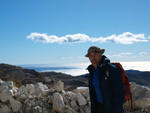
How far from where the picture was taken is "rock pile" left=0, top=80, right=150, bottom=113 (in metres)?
5.66

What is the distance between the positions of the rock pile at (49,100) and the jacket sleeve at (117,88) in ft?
9.26

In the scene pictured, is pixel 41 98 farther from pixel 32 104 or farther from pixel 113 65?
pixel 113 65

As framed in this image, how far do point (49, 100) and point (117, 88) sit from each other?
3.56m

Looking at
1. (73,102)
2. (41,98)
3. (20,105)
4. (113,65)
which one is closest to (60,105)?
(73,102)

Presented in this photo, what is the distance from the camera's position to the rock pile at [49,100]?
18.6ft

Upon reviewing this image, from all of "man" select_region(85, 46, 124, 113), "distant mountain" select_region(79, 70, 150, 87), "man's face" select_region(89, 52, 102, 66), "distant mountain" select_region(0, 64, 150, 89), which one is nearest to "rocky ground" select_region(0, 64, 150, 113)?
"man" select_region(85, 46, 124, 113)

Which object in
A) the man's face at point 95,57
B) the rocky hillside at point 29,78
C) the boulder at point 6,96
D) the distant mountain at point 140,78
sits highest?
the man's face at point 95,57

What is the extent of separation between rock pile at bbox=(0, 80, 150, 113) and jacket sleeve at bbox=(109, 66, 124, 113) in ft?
9.26

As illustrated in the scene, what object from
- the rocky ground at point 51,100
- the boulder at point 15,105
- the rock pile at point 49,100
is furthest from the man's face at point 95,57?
the boulder at point 15,105

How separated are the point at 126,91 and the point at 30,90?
428 centimetres

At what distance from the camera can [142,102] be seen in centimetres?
567

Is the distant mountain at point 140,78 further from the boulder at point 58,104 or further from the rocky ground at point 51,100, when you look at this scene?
the boulder at point 58,104

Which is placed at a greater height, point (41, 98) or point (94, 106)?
point (94, 106)

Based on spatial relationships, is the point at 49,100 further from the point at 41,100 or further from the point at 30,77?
the point at 30,77
